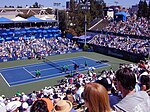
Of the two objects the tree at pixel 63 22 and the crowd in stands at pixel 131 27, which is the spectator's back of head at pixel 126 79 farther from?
the tree at pixel 63 22

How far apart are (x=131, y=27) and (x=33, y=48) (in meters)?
17.1

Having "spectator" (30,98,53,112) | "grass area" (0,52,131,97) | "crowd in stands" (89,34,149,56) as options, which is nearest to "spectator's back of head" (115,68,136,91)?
"spectator" (30,98,53,112)

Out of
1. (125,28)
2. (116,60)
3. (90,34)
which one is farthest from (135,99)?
(90,34)

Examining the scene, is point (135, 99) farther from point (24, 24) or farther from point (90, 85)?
point (24, 24)

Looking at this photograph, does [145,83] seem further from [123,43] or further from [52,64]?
[123,43]

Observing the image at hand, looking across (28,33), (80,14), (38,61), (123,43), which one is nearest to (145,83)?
(38,61)

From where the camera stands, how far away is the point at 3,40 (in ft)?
130

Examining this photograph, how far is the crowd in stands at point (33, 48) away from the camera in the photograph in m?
34.7

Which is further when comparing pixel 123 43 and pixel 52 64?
pixel 123 43

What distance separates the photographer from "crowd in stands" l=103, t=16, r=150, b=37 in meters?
37.2

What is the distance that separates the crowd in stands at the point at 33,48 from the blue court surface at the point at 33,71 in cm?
468

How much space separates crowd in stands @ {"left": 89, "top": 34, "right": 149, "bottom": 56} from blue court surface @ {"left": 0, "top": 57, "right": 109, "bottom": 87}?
5.44m

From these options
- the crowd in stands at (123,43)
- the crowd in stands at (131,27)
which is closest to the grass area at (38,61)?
the crowd in stands at (123,43)

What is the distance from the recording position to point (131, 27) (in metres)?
39.7
